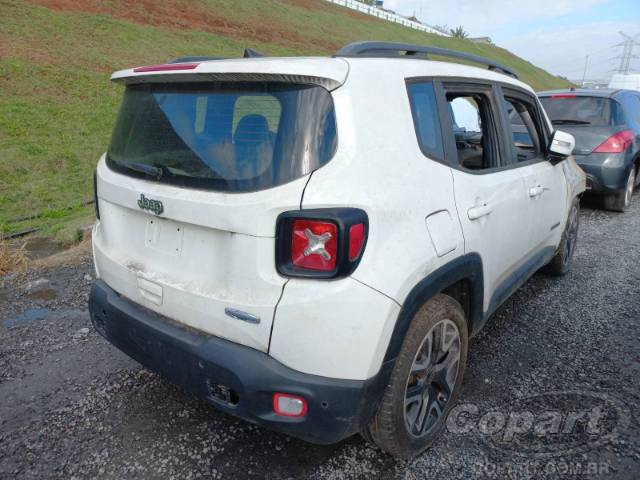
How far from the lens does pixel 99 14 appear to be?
2462cm

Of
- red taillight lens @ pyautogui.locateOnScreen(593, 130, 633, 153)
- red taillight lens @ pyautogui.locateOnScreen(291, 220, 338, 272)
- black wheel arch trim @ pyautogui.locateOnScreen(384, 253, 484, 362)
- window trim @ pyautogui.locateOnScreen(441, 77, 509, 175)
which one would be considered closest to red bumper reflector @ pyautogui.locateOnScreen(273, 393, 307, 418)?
black wheel arch trim @ pyautogui.locateOnScreen(384, 253, 484, 362)

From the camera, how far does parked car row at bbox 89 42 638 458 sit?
5.77 feet

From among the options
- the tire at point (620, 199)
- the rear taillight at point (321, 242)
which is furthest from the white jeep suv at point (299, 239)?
the tire at point (620, 199)

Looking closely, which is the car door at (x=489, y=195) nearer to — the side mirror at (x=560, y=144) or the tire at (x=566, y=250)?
the side mirror at (x=560, y=144)

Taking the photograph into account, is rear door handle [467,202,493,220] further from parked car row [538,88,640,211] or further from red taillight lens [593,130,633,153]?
red taillight lens [593,130,633,153]

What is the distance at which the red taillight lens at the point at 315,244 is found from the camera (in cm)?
172

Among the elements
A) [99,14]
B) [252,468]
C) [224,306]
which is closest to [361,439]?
[252,468]

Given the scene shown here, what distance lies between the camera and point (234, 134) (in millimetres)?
1893

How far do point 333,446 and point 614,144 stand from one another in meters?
5.92

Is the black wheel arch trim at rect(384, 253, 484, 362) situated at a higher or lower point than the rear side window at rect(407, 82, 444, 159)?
lower

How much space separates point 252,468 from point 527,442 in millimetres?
1321

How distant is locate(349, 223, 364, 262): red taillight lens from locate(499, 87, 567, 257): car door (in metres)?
1.70

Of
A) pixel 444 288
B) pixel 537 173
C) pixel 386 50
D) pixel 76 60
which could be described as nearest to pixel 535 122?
pixel 537 173

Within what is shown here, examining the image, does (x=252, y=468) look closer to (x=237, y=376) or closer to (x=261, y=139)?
(x=237, y=376)
